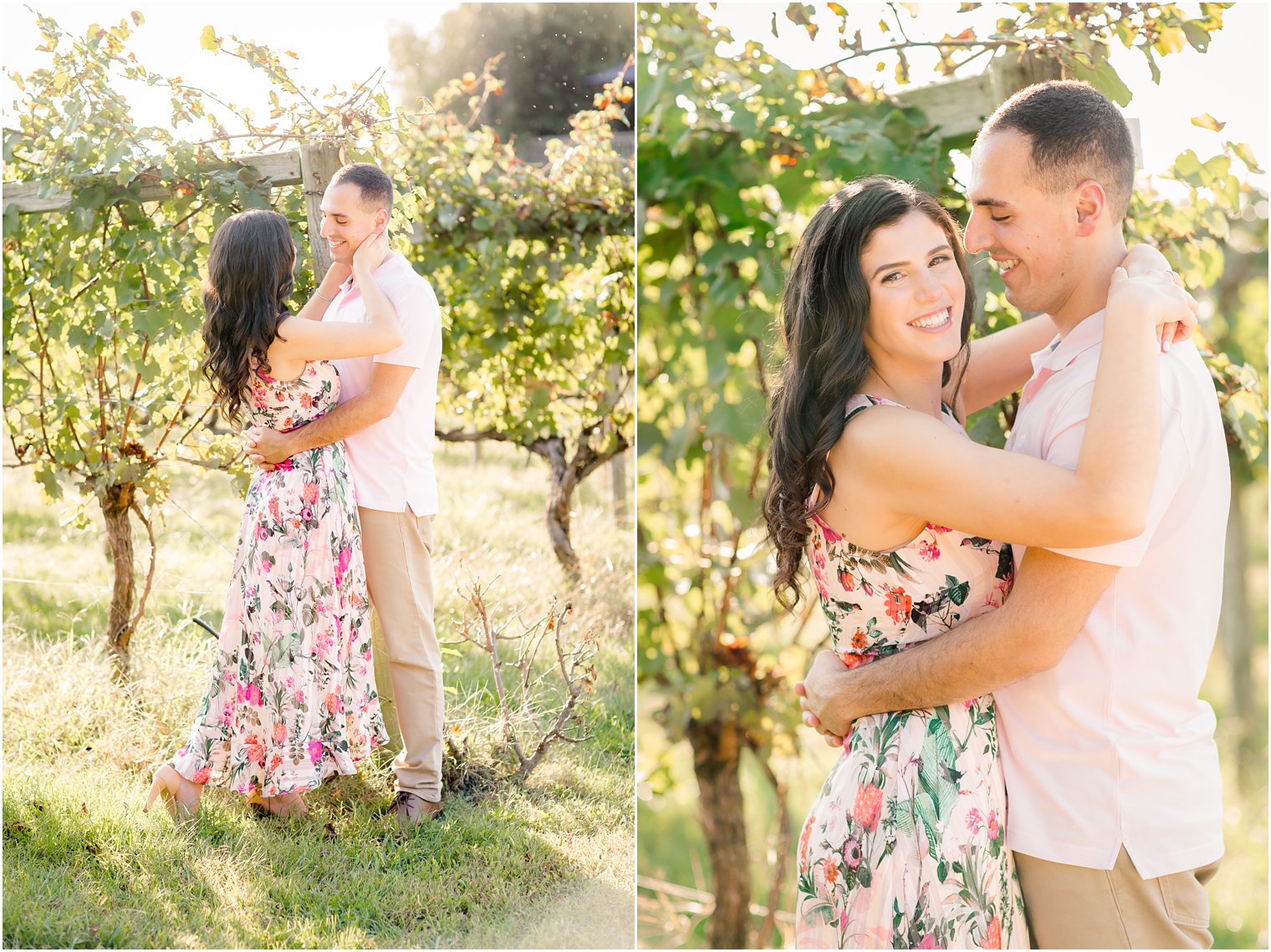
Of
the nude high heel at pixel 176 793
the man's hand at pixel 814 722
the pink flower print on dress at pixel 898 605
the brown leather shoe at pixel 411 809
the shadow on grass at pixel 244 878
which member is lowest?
the shadow on grass at pixel 244 878

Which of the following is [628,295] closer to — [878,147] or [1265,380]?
[878,147]

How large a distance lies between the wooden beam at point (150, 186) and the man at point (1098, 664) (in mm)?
1474

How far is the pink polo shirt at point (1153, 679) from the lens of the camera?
59.8 inches

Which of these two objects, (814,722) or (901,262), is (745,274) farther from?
(814,722)

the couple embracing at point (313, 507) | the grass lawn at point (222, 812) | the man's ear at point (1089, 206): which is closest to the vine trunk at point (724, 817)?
the grass lawn at point (222, 812)

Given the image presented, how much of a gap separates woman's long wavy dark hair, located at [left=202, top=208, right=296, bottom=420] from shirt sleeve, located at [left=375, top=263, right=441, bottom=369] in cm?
23

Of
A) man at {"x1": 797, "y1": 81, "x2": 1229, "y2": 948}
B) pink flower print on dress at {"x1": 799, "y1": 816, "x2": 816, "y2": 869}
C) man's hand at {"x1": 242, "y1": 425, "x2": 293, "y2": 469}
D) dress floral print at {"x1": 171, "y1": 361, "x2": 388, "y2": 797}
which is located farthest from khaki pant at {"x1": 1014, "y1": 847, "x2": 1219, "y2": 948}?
man's hand at {"x1": 242, "y1": 425, "x2": 293, "y2": 469}

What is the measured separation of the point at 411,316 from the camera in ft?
7.59

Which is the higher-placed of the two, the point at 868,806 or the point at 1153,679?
the point at 1153,679

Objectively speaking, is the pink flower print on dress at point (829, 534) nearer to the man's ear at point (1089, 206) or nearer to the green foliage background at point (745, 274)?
the green foliage background at point (745, 274)

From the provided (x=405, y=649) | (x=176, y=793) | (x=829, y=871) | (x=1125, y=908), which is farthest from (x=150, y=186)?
(x=1125, y=908)

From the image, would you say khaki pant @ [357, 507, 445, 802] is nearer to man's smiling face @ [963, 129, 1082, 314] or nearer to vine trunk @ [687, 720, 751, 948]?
vine trunk @ [687, 720, 751, 948]

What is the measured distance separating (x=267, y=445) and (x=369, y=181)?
631 mm

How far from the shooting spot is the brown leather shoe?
7.45ft
